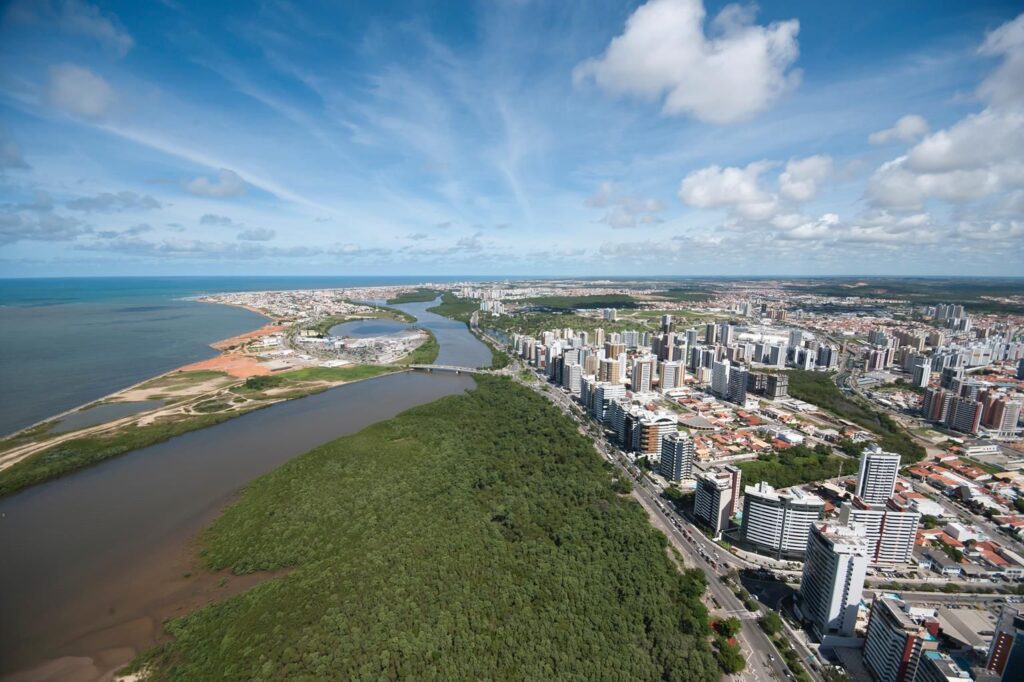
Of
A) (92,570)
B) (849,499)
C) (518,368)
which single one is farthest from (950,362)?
(92,570)

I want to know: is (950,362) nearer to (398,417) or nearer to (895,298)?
(398,417)

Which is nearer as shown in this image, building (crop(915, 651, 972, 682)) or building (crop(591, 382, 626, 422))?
building (crop(915, 651, 972, 682))

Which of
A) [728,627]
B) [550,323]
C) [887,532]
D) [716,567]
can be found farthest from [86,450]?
[550,323]

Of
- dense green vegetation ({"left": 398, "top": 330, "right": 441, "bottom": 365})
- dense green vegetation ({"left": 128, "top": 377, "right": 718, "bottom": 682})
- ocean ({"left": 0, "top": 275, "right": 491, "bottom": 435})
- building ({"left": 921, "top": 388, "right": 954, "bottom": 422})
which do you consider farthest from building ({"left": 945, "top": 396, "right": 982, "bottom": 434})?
ocean ({"left": 0, "top": 275, "right": 491, "bottom": 435})

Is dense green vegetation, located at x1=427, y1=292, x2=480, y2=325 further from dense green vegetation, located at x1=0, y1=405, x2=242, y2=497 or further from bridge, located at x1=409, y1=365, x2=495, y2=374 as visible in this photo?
dense green vegetation, located at x1=0, y1=405, x2=242, y2=497

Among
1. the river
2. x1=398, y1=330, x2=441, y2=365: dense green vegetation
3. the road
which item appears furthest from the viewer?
x1=398, y1=330, x2=441, y2=365: dense green vegetation

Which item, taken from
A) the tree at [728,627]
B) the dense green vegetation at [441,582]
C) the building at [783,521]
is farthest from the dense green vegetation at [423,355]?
the tree at [728,627]
